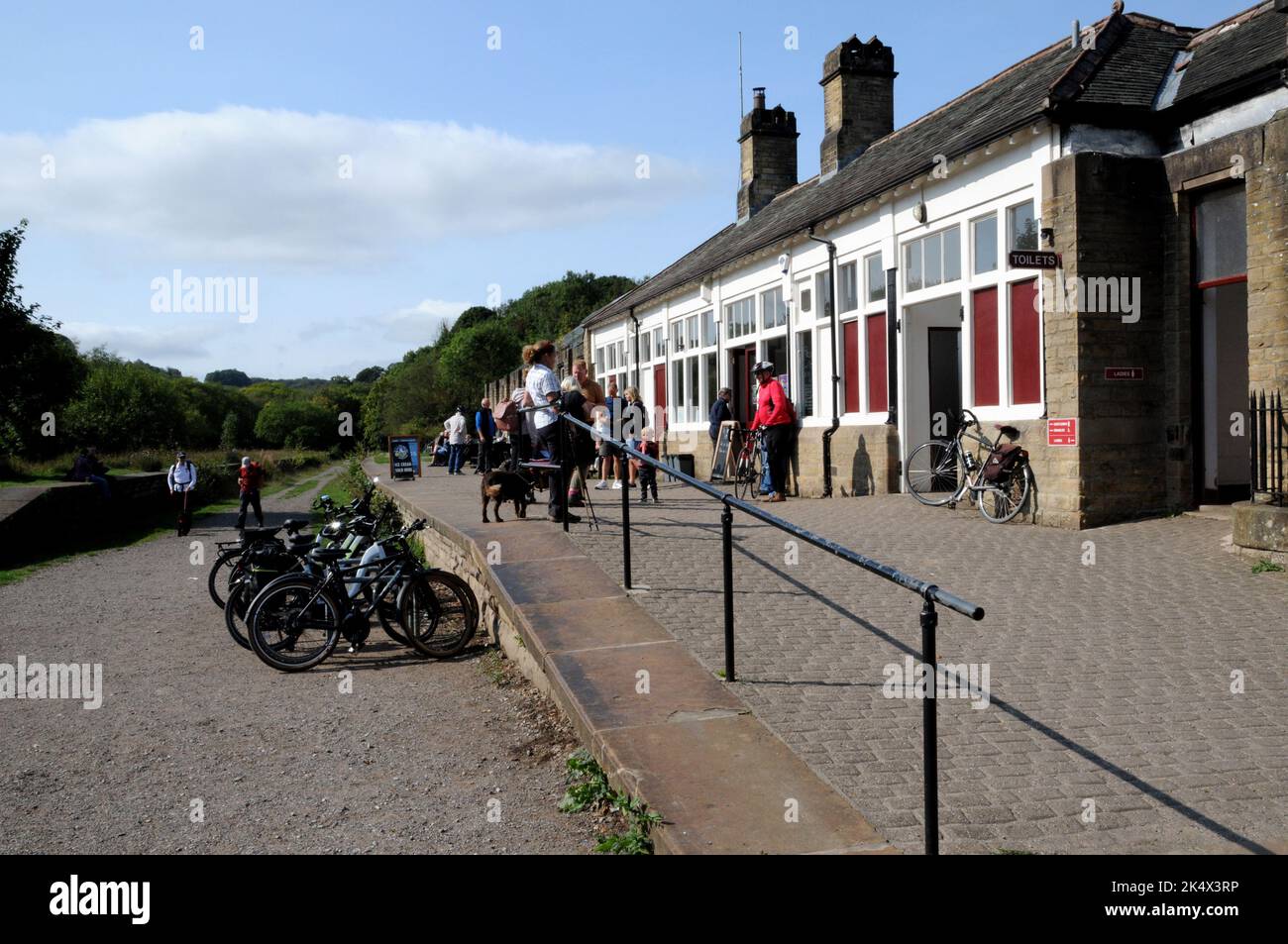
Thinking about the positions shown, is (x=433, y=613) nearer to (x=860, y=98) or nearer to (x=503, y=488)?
(x=503, y=488)

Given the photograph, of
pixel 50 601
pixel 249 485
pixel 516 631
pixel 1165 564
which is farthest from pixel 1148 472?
pixel 249 485

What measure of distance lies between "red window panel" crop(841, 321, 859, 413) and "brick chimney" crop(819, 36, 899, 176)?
5902mm

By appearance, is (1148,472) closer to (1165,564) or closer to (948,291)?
(1165,564)

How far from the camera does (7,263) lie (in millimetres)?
23297

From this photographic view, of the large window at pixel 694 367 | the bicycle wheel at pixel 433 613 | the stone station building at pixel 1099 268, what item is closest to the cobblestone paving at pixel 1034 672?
the stone station building at pixel 1099 268

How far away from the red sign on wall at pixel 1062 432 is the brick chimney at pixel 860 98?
36.3 feet

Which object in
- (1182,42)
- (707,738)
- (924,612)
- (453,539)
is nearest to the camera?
(924,612)

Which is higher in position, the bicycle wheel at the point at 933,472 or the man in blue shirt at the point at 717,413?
the man in blue shirt at the point at 717,413

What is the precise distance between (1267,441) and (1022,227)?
369 cm

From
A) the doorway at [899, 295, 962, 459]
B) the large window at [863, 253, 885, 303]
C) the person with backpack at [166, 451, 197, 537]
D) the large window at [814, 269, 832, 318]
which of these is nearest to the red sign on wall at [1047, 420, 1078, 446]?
the doorway at [899, 295, 962, 459]

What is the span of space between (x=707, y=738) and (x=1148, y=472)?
25.7 ft

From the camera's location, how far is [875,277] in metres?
15.1

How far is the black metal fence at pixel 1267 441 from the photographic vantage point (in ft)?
29.7

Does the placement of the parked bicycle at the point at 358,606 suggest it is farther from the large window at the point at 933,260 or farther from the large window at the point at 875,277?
the large window at the point at 875,277
